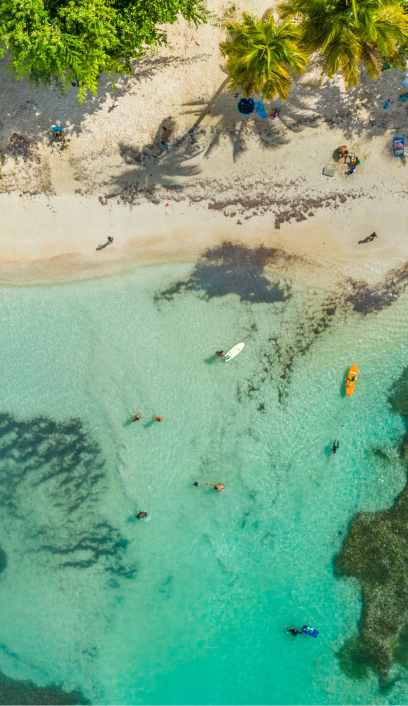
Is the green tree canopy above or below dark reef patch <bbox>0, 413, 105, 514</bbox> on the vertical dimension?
above

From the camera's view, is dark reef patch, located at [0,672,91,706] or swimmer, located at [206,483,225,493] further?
dark reef patch, located at [0,672,91,706]

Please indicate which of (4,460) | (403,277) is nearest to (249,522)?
(4,460)

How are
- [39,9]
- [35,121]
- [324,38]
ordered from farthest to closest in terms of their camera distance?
1. [35,121]
2. [324,38]
3. [39,9]

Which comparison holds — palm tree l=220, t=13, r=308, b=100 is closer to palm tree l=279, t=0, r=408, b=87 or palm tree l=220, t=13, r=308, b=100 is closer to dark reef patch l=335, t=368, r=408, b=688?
palm tree l=279, t=0, r=408, b=87

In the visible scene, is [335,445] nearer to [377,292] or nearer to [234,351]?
[234,351]

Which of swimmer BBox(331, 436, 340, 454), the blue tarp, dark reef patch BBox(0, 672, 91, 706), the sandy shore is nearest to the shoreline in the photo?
the sandy shore

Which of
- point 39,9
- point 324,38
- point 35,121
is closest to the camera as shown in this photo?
point 39,9

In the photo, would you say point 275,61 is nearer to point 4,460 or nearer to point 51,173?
point 51,173

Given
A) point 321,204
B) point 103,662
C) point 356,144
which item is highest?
point 356,144
